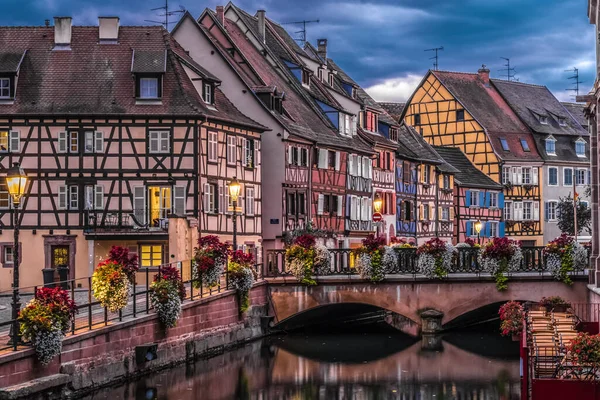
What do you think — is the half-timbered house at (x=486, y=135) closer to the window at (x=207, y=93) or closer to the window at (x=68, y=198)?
the window at (x=207, y=93)

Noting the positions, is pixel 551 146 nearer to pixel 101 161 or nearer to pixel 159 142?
pixel 159 142

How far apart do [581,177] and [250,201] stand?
4807cm

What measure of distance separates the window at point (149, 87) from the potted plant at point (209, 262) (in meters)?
11.0

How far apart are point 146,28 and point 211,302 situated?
17545 millimetres

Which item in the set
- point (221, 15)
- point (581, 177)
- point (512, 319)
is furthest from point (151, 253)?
point (581, 177)

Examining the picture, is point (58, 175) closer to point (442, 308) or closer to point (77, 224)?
point (77, 224)

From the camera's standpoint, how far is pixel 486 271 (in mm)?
44156

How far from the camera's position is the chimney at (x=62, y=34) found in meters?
50.3

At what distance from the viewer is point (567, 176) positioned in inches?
3642

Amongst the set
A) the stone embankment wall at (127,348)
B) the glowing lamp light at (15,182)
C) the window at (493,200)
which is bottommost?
the stone embankment wall at (127,348)

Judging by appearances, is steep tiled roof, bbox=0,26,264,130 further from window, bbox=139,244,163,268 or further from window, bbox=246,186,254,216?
window, bbox=139,244,163,268

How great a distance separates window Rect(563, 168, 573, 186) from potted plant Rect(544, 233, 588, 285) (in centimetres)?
5033

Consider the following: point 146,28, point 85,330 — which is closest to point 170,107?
point 146,28

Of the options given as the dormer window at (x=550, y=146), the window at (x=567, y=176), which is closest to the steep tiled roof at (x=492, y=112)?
the dormer window at (x=550, y=146)
